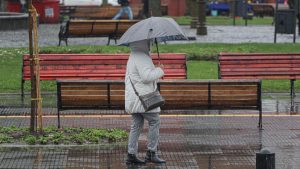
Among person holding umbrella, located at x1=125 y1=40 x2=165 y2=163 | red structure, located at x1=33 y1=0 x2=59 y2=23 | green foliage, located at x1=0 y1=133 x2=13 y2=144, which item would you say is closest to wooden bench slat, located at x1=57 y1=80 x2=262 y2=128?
green foliage, located at x1=0 y1=133 x2=13 y2=144

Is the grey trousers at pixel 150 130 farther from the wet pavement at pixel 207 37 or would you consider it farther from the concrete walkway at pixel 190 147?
the wet pavement at pixel 207 37

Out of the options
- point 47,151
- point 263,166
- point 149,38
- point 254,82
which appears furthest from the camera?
point 254,82

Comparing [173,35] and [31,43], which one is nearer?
[173,35]

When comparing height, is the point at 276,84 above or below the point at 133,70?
below

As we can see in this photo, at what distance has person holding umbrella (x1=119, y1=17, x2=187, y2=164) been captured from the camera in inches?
388

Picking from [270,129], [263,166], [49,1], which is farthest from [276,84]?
[49,1]

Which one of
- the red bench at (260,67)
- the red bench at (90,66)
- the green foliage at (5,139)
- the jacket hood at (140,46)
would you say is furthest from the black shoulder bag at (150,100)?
the red bench at (260,67)

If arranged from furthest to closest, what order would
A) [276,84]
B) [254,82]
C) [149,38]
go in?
1. [276,84]
2. [254,82]
3. [149,38]

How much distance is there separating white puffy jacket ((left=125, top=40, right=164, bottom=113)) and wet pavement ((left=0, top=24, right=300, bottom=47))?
1681 centimetres

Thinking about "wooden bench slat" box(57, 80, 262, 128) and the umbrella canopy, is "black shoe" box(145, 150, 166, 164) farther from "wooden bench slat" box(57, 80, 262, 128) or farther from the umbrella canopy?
"wooden bench slat" box(57, 80, 262, 128)

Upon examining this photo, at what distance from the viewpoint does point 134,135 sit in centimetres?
1023

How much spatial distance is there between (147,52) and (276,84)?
818cm

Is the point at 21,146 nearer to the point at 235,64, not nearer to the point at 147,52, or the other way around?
the point at 147,52

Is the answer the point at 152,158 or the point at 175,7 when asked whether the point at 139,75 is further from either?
the point at 175,7
